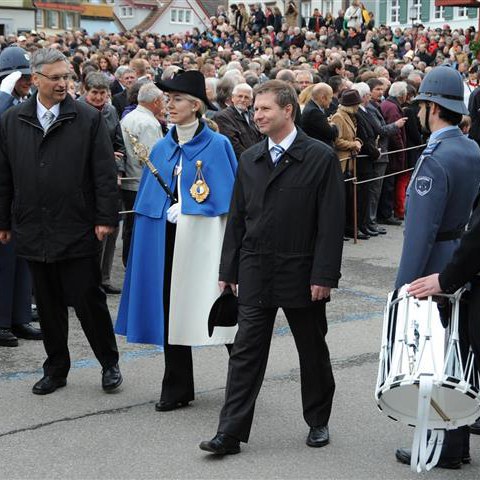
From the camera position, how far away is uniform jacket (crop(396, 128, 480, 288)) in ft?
17.0

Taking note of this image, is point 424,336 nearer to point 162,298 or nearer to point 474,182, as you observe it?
point 474,182

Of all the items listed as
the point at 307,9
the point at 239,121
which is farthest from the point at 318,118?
the point at 307,9

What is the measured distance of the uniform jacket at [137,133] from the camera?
9.70 m

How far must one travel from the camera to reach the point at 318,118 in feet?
38.7

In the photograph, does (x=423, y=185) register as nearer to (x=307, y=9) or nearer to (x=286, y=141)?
(x=286, y=141)

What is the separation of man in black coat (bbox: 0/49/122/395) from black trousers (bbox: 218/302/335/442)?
1.36 metres

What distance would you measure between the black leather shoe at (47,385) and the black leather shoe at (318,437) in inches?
73.1

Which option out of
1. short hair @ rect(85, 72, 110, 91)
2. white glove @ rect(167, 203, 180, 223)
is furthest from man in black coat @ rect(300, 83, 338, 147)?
white glove @ rect(167, 203, 180, 223)

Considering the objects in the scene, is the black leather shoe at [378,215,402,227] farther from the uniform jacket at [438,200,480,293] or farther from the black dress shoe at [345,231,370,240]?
the uniform jacket at [438,200,480,293]

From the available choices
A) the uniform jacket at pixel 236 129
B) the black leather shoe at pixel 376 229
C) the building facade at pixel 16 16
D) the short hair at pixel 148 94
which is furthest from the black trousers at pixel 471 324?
the building facade at pixel 16 16

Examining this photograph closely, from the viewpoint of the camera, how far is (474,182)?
5.30 meters

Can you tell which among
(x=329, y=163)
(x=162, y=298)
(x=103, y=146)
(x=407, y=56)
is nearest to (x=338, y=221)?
(x=329, y=163)

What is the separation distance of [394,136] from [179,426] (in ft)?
28.0

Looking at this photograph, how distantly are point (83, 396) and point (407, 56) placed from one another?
2049 cm
